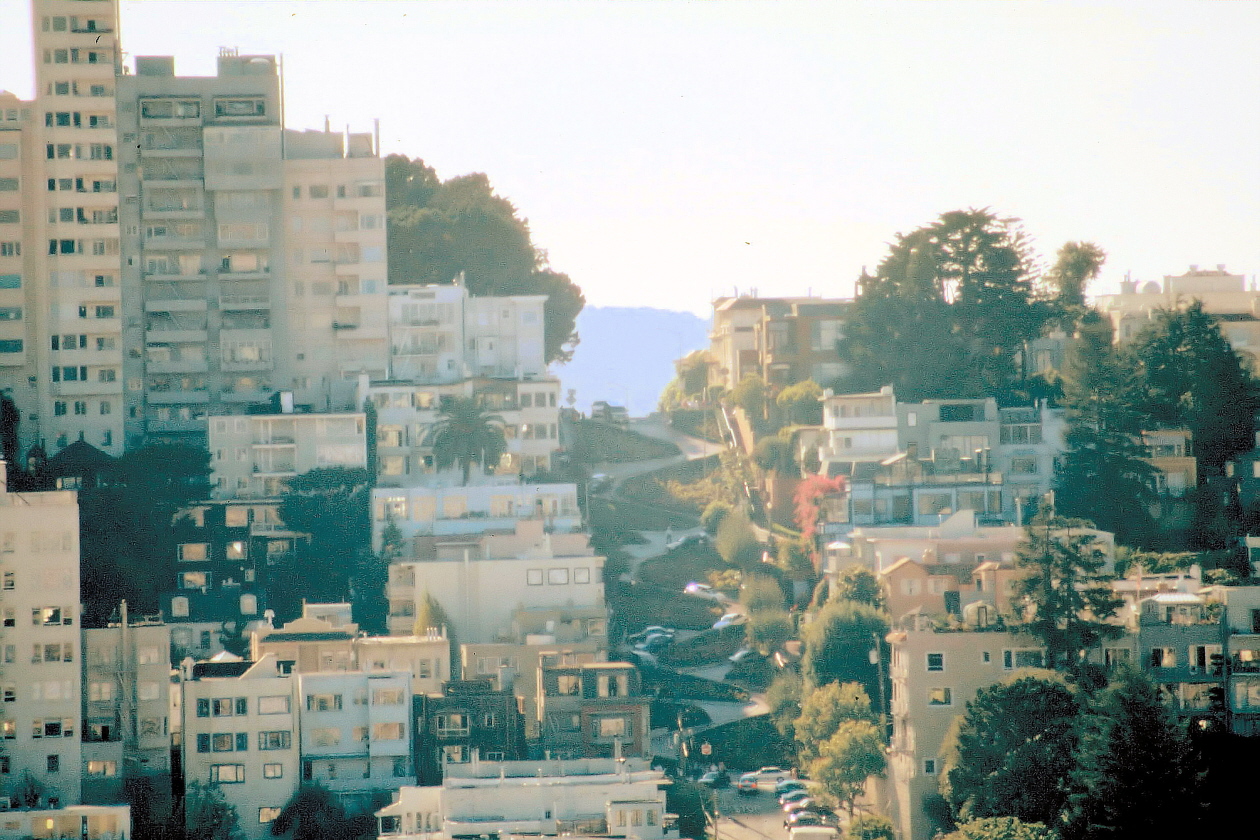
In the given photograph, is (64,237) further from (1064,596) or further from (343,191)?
(1064,596)

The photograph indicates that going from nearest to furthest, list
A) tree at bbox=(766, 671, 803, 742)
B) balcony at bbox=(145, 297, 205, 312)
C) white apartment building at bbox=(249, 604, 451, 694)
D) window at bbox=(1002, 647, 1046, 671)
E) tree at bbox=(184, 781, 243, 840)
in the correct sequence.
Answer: tree at bbox=(184, 781, 243, 840), window at bbox=(1002, 647, 1046, 671), white apartment building at bbox=(249, 604, 451, 694), tree at bbox=(766, 671, 803, 742), balcony at bbox=(145, 297, 205, 312)

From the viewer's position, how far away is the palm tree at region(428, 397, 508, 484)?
287ft

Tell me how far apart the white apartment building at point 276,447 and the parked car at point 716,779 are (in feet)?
70.0

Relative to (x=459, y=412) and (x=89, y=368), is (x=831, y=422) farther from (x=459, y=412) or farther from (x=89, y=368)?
(x=89, y=368)

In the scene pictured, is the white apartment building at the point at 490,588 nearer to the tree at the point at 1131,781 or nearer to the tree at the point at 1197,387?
the tree at the point at 1131,781

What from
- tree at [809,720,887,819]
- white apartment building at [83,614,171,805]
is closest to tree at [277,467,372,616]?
white apartment building at [83,614,171,805]

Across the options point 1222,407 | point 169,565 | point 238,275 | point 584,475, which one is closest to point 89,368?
point 238,275

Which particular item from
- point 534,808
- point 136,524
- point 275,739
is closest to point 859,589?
point 534,808

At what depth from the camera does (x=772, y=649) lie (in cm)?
7962

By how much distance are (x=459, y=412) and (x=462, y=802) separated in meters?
26.8

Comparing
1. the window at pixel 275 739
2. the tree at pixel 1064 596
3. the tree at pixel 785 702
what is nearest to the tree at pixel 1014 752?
the tree at pixel 1064 596

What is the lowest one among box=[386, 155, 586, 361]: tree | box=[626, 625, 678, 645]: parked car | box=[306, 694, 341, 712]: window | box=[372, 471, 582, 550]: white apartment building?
box=[306, 694, 341, 712]: window

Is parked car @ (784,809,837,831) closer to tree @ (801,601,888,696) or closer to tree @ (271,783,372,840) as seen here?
tree @ (801,601,888,696)

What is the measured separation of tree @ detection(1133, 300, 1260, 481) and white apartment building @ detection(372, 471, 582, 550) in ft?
69.6
